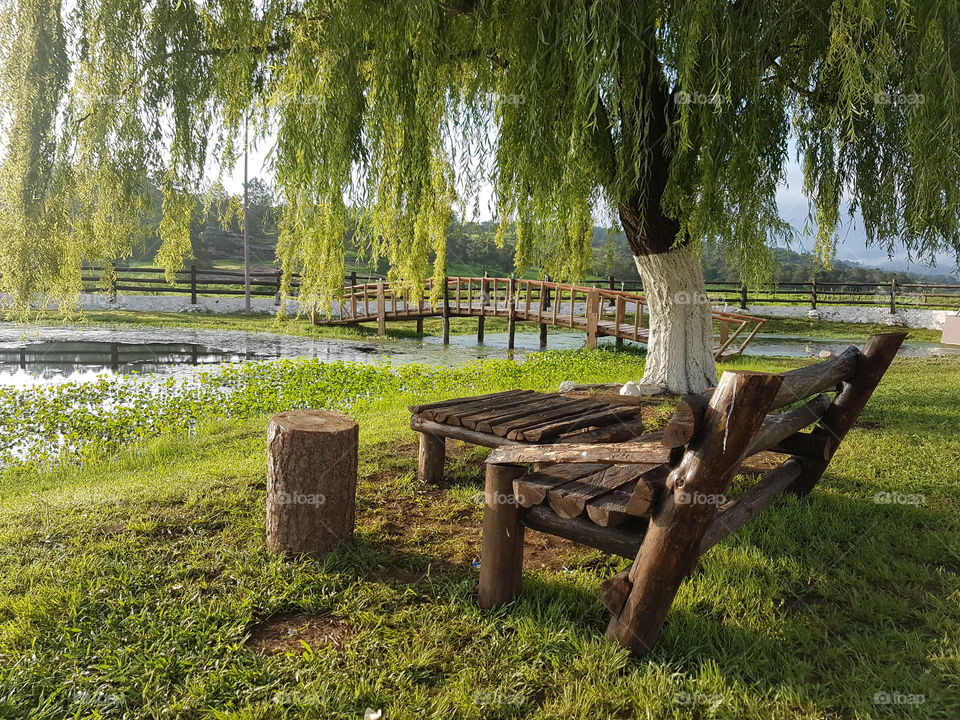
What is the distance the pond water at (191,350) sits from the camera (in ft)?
38.6

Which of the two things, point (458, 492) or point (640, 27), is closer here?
point (640, 27)

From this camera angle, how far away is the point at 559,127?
4301 mm

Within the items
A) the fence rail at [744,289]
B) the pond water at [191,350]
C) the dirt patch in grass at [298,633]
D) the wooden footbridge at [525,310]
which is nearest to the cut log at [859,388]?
the dirt patch in grass at [298,633]

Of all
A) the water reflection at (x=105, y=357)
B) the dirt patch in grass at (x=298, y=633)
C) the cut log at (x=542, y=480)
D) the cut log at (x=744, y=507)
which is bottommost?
the dirt patch in grass at (x=298, y=633)

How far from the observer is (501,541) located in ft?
9.35

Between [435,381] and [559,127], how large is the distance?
6.95 m

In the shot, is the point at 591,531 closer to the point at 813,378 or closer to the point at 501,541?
the point at 501,541

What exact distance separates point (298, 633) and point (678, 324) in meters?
6.46

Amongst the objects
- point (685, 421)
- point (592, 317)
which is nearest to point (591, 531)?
point (685, 421)

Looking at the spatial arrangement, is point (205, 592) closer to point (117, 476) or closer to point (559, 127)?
point (117, 476)

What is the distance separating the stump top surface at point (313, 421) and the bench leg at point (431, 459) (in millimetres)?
1168

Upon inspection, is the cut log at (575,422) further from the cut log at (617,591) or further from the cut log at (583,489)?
the cut log at (617,591)

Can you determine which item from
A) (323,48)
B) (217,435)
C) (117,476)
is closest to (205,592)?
(117,476)

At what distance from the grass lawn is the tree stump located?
14.8 metres
